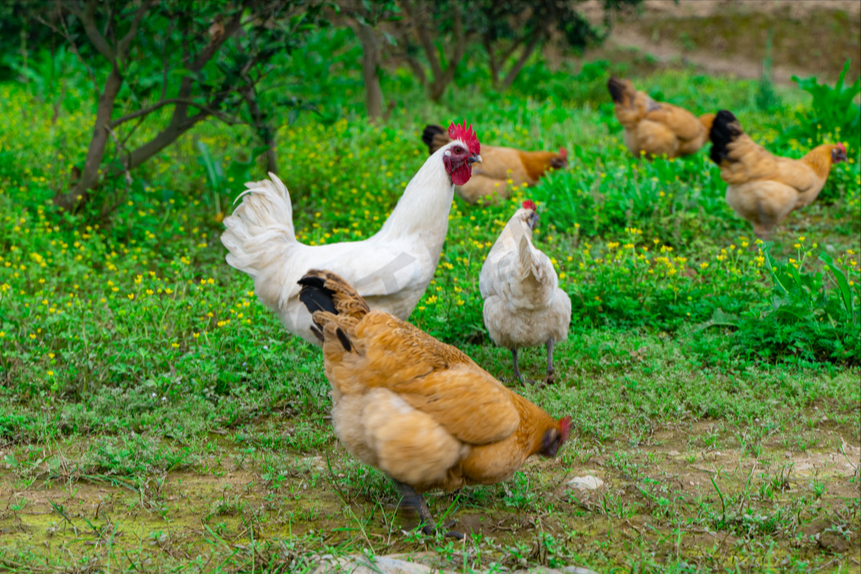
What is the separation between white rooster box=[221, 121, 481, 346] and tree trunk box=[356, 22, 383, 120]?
5.93 m

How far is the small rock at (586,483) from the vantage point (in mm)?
3553

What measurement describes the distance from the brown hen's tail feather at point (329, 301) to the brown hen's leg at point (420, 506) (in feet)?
2.41

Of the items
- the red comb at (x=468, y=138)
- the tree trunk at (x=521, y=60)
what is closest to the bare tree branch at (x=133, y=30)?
the red comb at (x=468, y=138)

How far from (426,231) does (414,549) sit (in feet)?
6.61

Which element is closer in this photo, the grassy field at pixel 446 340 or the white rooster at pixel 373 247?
the grassy field at pixel 446 340

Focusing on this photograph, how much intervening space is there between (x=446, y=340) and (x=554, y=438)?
2.34m

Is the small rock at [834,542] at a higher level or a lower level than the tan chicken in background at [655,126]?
lower

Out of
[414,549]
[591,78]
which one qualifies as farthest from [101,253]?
[591,78]

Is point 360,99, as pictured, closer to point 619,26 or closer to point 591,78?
point 591,78

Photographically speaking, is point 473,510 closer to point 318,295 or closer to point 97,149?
point 318,295

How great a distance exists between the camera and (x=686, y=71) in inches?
650

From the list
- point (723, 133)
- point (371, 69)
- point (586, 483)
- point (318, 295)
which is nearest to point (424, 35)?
point (371, 69)

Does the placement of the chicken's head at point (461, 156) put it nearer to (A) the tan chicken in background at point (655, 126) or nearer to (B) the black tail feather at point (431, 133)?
(B) the black tail feather at point (431, 133)

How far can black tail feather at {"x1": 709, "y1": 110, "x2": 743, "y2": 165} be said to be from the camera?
23.2 ft
